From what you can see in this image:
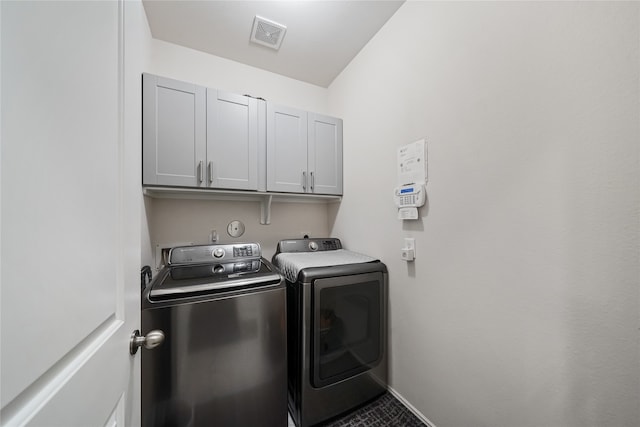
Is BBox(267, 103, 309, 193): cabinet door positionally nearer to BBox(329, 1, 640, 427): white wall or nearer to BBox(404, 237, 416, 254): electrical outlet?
BBox(329, 1, 640, 427): white wall

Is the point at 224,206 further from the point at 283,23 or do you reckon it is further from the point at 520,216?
the point at 520,216

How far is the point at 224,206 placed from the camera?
6.55ft

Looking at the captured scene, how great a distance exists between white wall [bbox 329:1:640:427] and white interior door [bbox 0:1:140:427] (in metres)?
1.39

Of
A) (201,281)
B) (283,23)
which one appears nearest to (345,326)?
(201,281)

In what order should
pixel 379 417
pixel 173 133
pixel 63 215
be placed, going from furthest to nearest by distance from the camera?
1. pixel 173 133
2. pixel 379 417
3. pixel 63 215

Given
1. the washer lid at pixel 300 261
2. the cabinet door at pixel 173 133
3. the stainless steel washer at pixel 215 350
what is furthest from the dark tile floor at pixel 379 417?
the cabinet door at pixel 173 133

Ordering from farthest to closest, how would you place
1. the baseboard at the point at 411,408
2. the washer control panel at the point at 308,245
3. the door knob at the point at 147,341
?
the washer control panel at the point at 308,245 < the baseboard at the point at 411,408 < the door knob at the point at 147,341

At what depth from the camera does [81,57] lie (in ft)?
1.40

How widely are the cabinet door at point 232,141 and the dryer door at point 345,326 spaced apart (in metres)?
1.00

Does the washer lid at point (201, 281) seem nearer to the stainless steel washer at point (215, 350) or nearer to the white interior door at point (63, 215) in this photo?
the stainless steel washer at point (215, 350)

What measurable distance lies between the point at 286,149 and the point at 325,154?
1.25ft

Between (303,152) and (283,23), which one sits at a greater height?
(283,23)

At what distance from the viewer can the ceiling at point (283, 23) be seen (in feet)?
4.85

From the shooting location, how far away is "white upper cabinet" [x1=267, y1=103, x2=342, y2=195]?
1.84 m
